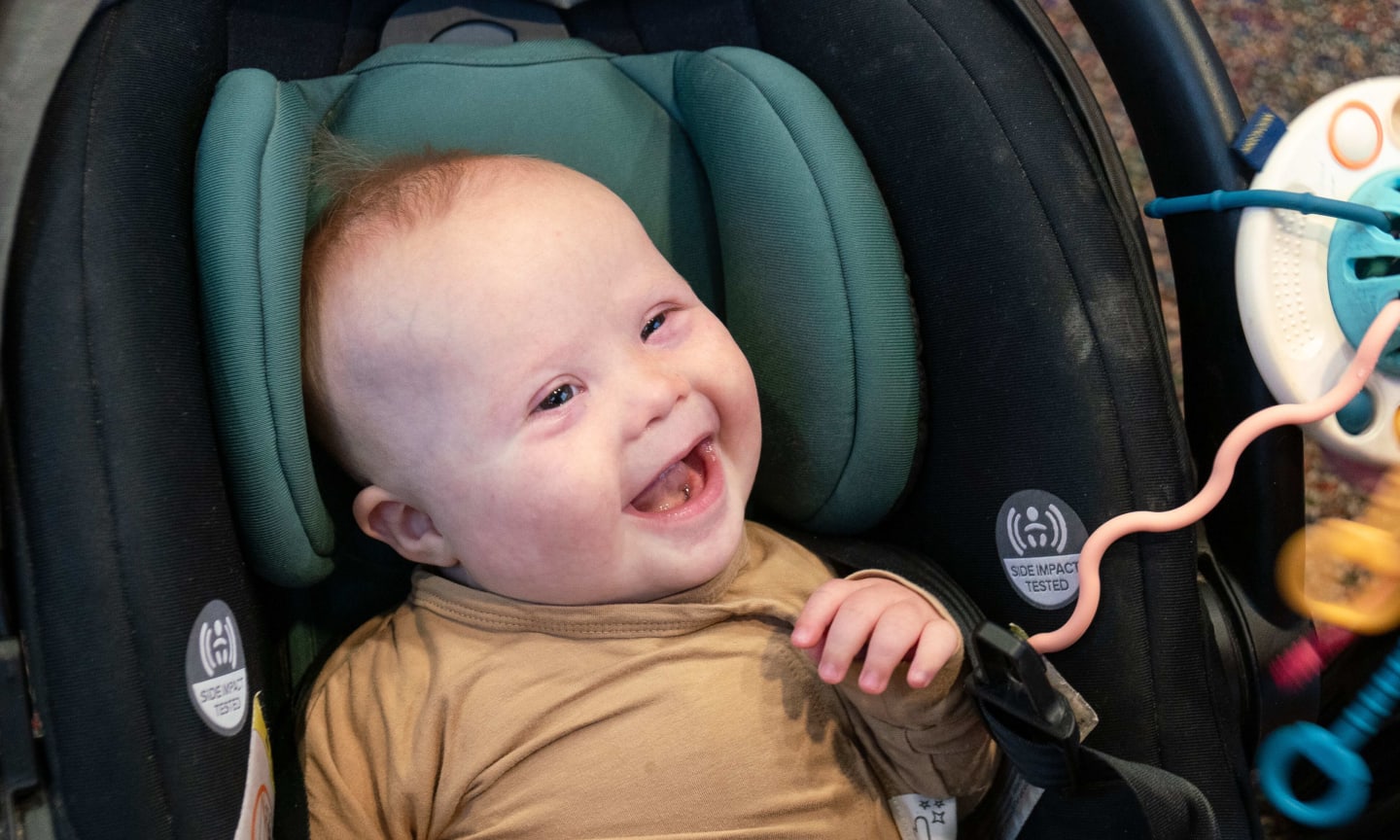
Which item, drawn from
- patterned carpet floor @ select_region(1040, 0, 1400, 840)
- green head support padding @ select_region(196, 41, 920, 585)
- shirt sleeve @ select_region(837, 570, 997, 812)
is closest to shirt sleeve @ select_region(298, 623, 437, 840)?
green head support padding @ select_region(196, 41, 920, 585)

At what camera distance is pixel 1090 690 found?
0.92 m

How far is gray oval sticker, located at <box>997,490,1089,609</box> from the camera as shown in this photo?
92 cm

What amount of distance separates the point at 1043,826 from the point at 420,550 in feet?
1.78

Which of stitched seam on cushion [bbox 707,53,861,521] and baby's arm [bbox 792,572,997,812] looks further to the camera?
stitched seam on cushion [bbox 707,53,861,521]

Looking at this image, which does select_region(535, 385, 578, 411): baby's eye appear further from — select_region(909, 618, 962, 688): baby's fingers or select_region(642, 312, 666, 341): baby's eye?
select_region(909, 618, 962, 688): baby's fingers

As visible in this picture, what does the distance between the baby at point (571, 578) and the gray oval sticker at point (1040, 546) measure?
0.36ft

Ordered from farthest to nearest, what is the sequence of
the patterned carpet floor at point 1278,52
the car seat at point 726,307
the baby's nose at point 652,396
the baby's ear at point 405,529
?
the patterned carpet floor at point 1278,52 < the baby's ear at point 405,529 < the baby's nose at point 652,396 < the car seat at point 726,307

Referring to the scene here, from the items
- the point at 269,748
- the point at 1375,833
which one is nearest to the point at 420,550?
the point at 269,748

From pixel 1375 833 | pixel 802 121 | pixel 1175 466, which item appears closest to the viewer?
→ pixel 1175 466

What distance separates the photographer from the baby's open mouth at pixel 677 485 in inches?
36.5

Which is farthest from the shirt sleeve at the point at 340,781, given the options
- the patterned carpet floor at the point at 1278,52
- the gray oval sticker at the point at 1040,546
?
the patterned carpet floor at the point at 1278,52

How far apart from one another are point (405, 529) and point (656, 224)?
36cm

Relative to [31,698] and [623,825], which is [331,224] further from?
[623,825]

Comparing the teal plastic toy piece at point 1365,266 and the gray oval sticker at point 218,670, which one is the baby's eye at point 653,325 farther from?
the teal plastic toy piece at point 1365,266
